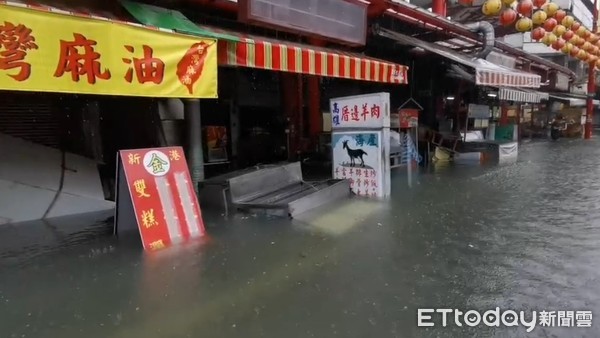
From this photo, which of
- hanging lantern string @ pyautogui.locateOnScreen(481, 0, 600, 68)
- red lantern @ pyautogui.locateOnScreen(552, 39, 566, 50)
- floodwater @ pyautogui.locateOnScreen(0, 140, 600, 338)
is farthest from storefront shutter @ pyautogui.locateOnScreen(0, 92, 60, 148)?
red lantern @ pyautogui.locateOnScreen(552, 39, 566, 50)

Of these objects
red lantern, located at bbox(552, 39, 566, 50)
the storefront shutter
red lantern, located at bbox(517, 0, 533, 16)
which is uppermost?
red lantern, located at bbox(517, 0, 533, 16)

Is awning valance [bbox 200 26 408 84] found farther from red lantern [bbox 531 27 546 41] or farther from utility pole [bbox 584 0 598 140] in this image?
utility pole [bbox 584 0 598 140]

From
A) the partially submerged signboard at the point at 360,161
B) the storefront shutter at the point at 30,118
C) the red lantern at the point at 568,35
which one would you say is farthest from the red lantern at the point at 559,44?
the storefront shutter at the point at 30,118

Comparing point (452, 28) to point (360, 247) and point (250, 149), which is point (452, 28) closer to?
point (250, 149)

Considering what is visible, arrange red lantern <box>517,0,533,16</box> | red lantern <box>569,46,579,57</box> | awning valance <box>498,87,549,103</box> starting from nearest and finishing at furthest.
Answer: red lantern <box>517,0,533,16</box> < awning valance <box>498,87,549,103</box> < red lantern <box>569,46,579,57</box>

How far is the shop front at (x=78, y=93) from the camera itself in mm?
4234

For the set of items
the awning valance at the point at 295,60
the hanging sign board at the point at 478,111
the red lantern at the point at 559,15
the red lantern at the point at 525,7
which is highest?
the red lantern at the point at 559,15

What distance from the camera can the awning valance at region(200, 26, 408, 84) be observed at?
6.18 metres

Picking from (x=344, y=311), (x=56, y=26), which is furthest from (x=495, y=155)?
(x=56, y=26)

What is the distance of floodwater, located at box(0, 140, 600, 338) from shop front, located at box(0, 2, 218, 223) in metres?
0.89

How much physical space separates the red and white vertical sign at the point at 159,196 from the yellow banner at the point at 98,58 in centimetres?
84

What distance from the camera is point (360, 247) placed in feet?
16.1

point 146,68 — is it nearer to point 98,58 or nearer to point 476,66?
point 98,58

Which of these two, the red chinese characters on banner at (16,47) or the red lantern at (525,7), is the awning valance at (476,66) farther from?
the red chinese characters on banner at (16,47)
